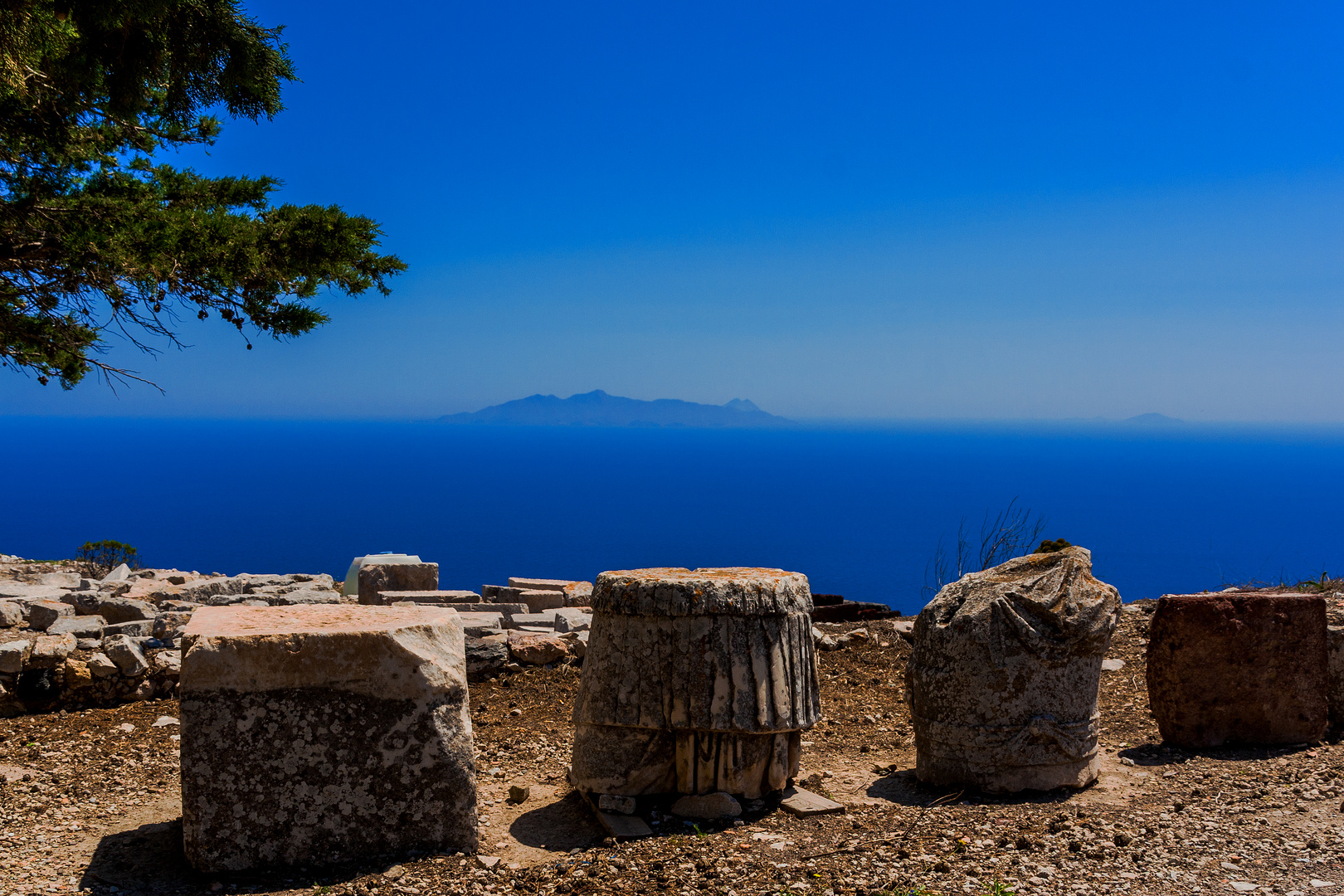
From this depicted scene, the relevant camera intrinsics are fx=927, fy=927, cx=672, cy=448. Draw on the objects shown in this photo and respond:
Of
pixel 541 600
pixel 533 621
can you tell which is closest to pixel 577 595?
pixel 541 600

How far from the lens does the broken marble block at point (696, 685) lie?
4688mm

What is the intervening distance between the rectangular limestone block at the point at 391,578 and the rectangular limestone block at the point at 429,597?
0.41m

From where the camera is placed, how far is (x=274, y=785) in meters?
3.99

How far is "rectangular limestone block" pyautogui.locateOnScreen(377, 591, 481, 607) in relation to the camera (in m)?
9.32

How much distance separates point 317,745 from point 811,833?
7.72 ft

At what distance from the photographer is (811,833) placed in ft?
14.9

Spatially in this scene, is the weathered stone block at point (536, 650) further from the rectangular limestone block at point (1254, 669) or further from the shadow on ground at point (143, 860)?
the rectangular limestone block at point (1254, 669)

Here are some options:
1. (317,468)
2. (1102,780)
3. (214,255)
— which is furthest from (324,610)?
(317,468)

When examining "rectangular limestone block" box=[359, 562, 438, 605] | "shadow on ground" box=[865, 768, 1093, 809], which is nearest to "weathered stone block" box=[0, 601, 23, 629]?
"rectangular limestone block" box=[359, 562, 438, 605]

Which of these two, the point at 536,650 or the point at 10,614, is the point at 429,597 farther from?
the point at 10,614

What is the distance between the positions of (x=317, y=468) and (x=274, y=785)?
540 feet

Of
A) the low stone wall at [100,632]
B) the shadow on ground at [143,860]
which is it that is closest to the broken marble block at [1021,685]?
the shadow on ground at [143,860]

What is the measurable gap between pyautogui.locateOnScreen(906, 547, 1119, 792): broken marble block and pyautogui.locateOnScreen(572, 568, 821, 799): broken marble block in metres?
0.82

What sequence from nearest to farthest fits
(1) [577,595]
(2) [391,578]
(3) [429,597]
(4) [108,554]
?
(3) [429,597], (2) [391,578], (1) [577,595], (4) [108,554]
